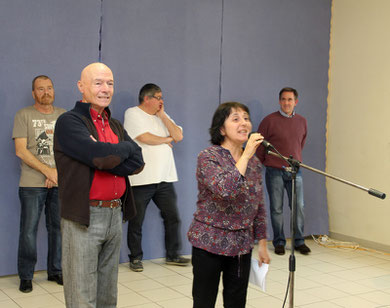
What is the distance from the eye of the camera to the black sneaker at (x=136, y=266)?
15.2 ft

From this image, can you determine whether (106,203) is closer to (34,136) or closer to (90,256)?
(90,256)

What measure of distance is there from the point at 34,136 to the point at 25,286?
1.21 m

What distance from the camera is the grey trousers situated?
234cm

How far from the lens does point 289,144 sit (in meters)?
5.52

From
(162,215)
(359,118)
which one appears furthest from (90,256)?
(359,118)

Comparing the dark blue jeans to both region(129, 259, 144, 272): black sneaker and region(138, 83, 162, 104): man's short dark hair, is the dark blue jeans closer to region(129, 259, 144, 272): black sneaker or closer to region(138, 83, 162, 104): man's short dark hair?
region(129, 259, 144, 272): black sneaker

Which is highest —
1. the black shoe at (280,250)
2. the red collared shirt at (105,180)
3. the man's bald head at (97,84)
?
the man's bald head at (97,84)

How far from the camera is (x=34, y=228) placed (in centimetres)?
402

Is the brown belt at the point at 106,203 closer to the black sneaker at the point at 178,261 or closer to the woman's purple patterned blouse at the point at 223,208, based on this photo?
the woman's purple patterned blouse at the point at 223,208

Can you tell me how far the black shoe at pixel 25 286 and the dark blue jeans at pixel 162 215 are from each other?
103 cm

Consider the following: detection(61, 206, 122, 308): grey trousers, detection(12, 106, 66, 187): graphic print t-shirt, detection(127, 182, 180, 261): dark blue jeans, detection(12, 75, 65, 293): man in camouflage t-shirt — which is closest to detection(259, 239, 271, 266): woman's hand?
detection(61, 206, 122, 308): grey trousers

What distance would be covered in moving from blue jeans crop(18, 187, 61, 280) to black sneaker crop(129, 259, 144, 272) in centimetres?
74

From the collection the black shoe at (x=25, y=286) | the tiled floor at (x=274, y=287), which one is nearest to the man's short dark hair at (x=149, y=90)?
the tiled floor at (x=274, y=287)

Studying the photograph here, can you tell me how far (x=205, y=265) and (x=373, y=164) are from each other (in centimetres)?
407
